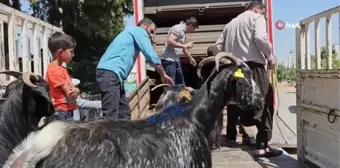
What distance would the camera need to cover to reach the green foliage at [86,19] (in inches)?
765

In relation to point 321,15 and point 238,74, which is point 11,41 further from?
point 321,15

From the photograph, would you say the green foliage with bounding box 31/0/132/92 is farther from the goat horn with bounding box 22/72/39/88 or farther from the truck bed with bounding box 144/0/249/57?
the goat horn with bounding box 22/72/39/88

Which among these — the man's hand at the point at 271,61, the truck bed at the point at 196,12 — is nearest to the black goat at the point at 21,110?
the man's hand at the point at 271,61

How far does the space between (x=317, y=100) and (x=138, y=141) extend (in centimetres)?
295

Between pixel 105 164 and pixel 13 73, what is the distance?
1147 mm

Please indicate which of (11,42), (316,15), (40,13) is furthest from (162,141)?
(40,13)

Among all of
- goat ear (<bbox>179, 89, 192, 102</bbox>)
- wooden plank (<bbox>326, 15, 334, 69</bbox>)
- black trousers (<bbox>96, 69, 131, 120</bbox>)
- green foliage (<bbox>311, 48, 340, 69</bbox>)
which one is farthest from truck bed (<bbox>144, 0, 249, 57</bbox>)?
goat ear (<bbox>179, 89, 192, 102</bbox>)

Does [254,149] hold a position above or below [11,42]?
below

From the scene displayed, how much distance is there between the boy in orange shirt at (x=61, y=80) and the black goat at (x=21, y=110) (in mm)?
1130

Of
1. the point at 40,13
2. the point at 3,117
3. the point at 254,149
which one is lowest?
the point at 254,149

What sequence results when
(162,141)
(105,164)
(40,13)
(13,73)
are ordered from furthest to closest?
(40,13) → (13,73) → (162,141) → (105,164)

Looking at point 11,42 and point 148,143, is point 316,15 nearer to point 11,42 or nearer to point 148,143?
point 148,143

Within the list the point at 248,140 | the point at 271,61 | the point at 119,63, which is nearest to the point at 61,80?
the point at 119,63

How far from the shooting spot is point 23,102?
3590 mm
